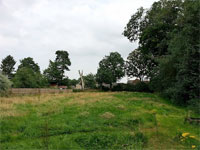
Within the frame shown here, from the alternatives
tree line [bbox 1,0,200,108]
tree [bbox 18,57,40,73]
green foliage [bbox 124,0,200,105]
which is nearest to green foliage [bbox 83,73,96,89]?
tree line [bbox 1,0,200,108]

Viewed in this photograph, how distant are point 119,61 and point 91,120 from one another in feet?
110

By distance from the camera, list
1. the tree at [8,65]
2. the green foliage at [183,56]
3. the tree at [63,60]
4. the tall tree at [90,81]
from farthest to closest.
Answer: the tree at [8,65] < the tall tree at [90,81] < the tree at [63,60] < the green foliage at [183,56]

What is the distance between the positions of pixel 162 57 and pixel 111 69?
891 inches

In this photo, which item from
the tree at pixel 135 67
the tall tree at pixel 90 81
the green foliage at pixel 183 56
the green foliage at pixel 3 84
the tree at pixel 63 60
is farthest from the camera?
the tall tree at pixel 90 81

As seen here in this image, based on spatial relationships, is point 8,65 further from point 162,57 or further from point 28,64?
point 162,57

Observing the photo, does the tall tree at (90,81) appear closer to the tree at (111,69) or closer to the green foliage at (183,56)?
the tree at (111,69)

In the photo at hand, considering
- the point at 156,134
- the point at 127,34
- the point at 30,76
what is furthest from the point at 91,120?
the point at 30,76

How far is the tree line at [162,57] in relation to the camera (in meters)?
9.21

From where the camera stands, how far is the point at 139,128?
514 centimetres

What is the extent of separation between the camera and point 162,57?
14.6 m

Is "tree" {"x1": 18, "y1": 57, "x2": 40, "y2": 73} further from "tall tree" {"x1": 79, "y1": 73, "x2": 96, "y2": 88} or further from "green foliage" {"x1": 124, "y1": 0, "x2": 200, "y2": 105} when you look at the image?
"green foliage" {"x1": 124, "y1": 0, "x2": 200, "y2": 105}

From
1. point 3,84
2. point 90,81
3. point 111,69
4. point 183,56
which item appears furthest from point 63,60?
point 183,56

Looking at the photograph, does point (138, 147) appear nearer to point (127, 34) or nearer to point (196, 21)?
point (196, 21)

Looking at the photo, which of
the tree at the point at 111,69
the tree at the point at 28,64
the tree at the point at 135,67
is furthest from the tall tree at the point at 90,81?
the tree at the point at 28,64
